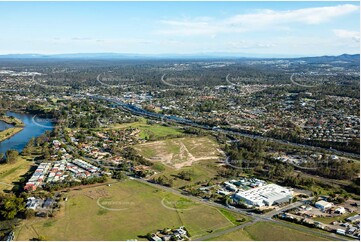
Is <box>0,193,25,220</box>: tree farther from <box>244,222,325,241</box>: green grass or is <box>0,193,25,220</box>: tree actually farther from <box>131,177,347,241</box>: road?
<box>244,222,325,241</box>: green grass

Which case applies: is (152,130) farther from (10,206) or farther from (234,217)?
(10,206)

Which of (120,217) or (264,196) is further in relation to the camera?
(264,196)

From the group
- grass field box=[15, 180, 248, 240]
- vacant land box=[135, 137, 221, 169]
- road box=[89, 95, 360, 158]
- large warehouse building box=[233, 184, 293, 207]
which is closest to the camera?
grass field box=[15, 180, 248, 240]

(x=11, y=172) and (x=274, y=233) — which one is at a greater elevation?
(x=11, y=172)

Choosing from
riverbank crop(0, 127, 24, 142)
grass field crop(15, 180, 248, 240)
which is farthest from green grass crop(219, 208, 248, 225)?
riverbank crop(0, 127, 24, 142)

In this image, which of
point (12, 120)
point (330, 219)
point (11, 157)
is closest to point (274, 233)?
point (330, 219)

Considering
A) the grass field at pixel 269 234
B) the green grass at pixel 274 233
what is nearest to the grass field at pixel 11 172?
the grass field at pixel 269 234

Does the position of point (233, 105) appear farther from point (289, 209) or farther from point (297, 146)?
point (289, 209)
